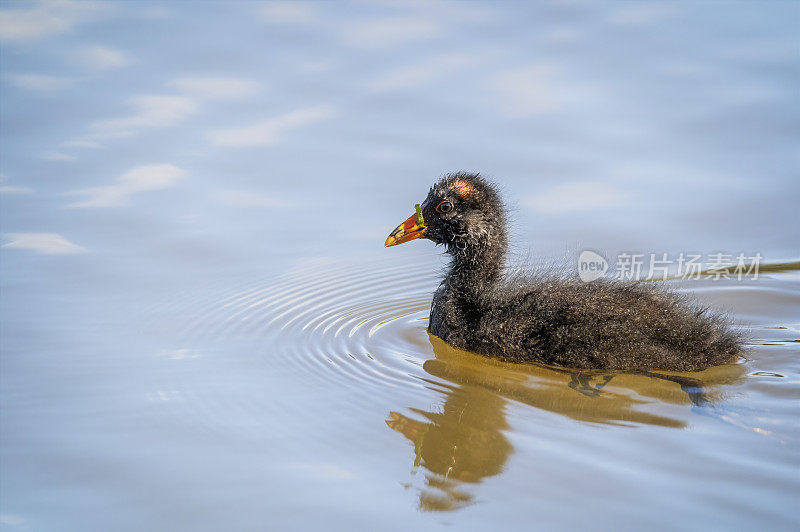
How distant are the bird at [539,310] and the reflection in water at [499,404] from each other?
102mm

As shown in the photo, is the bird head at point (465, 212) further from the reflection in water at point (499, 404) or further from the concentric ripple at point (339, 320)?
the reflection in water at point (499, 404)

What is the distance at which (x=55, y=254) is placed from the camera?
24.4 feet

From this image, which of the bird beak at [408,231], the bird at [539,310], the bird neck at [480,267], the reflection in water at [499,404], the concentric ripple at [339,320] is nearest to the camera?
the reflection in water at [499,404]

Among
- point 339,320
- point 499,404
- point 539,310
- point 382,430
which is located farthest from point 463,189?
point 382,430

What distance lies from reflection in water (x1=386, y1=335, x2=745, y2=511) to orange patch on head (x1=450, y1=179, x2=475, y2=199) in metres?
1.16

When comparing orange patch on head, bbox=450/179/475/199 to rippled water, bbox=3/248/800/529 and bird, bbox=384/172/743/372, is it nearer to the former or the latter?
bird, bbox=384/172/743/372

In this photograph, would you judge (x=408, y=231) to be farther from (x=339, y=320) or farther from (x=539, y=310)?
(x=539, y=310)

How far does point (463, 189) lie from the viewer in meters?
6.27

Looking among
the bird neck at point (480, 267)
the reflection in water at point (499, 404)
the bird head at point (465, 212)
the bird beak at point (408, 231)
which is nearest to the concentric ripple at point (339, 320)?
the reflection in water at point (499, 404)

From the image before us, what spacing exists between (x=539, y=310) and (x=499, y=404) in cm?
80

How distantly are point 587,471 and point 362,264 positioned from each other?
12.1 ft

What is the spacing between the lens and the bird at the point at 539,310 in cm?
545

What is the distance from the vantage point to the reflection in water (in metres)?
4.48

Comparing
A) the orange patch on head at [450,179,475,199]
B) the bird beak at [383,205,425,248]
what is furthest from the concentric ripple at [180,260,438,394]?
the orange patch on head at [450,179,475,199]
